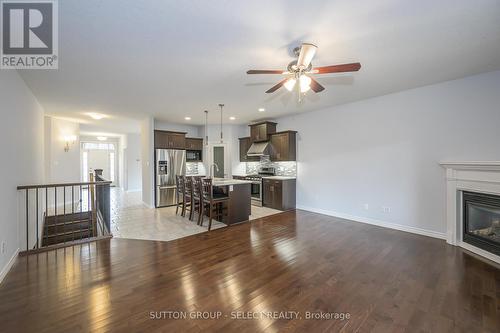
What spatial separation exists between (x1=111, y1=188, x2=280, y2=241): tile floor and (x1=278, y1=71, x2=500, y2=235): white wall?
1.94 meters

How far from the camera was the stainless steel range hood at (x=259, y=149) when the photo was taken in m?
6.32

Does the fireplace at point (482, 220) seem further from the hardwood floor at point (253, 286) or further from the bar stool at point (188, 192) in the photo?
the bar stool at point (188, 192)

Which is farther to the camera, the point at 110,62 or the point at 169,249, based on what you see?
the point at 169,249

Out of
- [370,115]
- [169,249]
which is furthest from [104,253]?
[370,115]

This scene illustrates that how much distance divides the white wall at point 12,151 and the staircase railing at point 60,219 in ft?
0.68

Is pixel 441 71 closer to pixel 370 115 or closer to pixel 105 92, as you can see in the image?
pixel 370 115

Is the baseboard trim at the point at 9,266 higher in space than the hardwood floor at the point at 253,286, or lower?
higher

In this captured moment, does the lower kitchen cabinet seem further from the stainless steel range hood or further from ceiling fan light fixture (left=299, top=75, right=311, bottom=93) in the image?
ceiling fan light fixture (left=299, top=75, right=311, bottom=93)

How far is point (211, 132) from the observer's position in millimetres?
7449

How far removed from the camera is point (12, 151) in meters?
2.86

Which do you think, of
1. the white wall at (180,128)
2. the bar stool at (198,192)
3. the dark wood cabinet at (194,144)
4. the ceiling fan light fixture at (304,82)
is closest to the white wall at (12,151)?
the bar stool at (198,192)

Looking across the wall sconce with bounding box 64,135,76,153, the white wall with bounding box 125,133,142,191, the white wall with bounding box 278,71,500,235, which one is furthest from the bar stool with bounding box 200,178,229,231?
the white wall with bounding box 125,133,142,191

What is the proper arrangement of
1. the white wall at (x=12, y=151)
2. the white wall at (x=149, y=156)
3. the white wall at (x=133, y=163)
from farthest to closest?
the white wall at (x=133, y=163) < the white wall at (x=149, y=156) < the white wall at (x=12, y=151)

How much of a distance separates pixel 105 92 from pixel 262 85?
299 cm
